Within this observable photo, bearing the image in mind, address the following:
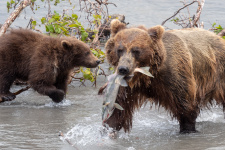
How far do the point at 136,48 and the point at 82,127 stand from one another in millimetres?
1491

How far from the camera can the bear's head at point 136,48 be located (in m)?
4.71

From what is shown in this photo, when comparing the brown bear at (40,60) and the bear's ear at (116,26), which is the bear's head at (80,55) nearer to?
the brown bear at (40,60)

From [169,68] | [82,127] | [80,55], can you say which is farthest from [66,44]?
[169,68]

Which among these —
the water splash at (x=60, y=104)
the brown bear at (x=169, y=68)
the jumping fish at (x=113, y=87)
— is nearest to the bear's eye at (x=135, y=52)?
the brown bear at (x=169, y=68)

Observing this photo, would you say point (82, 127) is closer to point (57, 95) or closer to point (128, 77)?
point (128, 77)

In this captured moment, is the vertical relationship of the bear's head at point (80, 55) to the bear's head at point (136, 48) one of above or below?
below

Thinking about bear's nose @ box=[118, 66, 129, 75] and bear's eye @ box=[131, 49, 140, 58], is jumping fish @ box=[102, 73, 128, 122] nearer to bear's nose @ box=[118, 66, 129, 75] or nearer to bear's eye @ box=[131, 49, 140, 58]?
bear's nose @ box=[118, 66, 129, 75]

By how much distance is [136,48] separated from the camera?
473cm

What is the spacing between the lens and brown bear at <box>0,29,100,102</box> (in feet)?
24.2

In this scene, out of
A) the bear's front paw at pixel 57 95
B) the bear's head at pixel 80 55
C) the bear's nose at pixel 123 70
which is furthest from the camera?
the bear's head at pixel 80 55

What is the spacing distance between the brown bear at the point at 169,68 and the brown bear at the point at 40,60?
85.1 inches

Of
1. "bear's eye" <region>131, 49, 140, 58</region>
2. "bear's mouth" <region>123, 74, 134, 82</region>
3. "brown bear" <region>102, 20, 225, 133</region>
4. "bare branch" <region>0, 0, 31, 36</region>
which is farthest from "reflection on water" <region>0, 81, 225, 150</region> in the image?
"bare branch" <region>0, 0, 31, 36</region>

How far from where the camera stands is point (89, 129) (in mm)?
5578

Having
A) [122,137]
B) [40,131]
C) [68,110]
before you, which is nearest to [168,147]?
[122,137]
